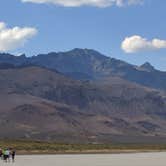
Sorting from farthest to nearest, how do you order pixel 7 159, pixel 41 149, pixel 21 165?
pixel 41 149, pixel 7 159, pixel 21 165

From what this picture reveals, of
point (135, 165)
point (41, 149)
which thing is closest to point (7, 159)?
point (135, 165)

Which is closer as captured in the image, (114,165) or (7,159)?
(114,165)

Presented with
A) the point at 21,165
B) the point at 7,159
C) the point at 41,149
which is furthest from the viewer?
the point at 41,149

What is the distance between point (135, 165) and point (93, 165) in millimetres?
5051

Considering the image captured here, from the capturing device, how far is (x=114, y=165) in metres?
60.8

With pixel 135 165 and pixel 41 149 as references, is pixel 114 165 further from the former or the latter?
pixel 41 149

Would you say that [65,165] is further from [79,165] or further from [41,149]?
[41,149]

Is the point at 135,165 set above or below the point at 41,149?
below

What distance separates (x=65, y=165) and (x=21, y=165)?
16.8ft

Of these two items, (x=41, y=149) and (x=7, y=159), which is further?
(x=41, y=149)

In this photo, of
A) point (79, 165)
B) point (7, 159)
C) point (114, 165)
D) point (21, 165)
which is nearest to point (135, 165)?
point (114, 165)

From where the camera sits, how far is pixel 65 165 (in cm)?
5994

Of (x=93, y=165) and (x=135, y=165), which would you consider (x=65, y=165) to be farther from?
(x=135, y=165)

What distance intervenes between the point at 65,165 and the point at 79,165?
6.26ft
